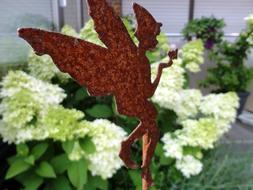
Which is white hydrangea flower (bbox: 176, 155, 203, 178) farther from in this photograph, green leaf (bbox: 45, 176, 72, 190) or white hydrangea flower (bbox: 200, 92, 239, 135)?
green leaf (bbox: 45, 176, 72, 190)

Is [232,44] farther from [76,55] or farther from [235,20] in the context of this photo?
[76,55]

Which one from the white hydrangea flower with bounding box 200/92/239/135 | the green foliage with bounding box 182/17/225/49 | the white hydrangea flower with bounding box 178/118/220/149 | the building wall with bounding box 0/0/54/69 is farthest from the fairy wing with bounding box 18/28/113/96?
the green foliage with bounding box 182/17/225/49

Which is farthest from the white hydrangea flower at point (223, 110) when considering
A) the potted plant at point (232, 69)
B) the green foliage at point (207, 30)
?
the green foliage at point (207, 30)

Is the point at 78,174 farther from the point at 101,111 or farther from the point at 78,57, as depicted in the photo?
the point at 78,57

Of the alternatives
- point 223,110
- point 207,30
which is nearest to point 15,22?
point 223,110

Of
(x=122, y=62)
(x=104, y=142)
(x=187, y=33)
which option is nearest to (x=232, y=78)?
(x=187, y=33)

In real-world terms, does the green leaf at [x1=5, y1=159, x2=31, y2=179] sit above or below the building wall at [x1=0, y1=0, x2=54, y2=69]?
below
